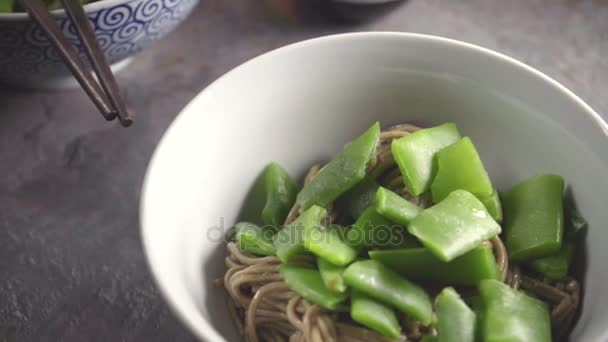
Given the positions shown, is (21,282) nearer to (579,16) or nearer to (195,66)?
(195,66)

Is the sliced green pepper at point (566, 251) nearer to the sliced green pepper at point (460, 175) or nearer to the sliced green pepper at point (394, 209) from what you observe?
the sliced green pepper at point (460, 175)

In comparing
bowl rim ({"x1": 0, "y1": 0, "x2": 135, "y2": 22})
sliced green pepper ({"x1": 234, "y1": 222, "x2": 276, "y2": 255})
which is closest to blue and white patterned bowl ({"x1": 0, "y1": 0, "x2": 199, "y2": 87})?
bowl rim ({"x1": 0, "y1": 0, "x2": 135, "y2": 22})

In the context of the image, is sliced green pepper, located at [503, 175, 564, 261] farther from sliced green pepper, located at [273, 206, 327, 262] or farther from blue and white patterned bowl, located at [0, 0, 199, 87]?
blue and white patterned bowl, located at [0, 0, 199, 87]

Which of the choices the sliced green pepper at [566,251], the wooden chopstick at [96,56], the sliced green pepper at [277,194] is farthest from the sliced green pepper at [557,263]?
the wooden chopstick at [96,56]

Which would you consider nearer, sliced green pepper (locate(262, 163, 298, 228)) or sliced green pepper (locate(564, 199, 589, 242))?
sliced green pepper (locate(564, 199, 589, 242))

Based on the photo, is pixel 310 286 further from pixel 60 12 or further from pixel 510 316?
pixel 60 12

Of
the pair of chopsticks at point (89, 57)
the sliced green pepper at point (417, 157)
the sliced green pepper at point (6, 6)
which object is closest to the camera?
the sliced green pepper at point (417, 157)
